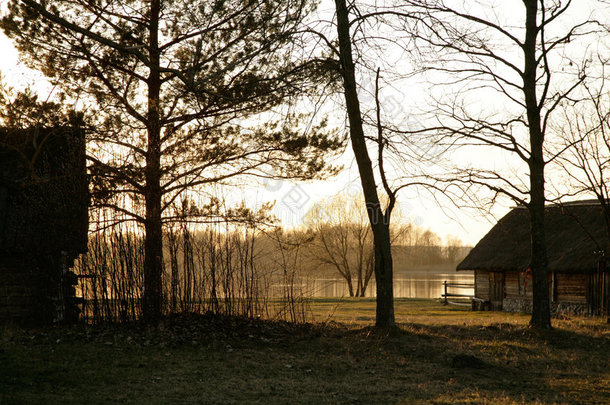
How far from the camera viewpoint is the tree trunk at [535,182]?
13.4m

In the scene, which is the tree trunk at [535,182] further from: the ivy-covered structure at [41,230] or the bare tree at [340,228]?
the bare tree at [340,228]

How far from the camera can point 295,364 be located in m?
9.66

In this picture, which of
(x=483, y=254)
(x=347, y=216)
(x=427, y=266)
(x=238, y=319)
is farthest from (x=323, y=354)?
(x=427, y=266)

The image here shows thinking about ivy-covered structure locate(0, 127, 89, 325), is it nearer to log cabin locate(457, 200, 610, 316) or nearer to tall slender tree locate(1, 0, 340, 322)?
tall slender tree locate(1, 0, 340, 322)

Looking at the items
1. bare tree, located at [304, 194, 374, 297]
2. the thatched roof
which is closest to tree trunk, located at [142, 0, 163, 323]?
the thatched roof

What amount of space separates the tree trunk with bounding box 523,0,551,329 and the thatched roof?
950 centimetres

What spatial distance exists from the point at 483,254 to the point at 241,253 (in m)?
21.5

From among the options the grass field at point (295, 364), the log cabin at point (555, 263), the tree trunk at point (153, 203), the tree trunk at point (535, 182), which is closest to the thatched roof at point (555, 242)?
the log cabin at point (555, 263)

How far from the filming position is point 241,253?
40.9 ft

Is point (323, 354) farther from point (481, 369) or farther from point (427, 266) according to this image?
point (427, 266)

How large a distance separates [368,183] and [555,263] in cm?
1602

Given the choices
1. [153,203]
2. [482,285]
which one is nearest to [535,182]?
[153,203]

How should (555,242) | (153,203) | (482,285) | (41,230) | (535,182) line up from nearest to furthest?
1. (41,230)
2. (153,203)
3. (535,182)
4. (555,242)
5. (482,285)

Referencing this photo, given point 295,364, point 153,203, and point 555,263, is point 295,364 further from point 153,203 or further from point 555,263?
point 555,263
